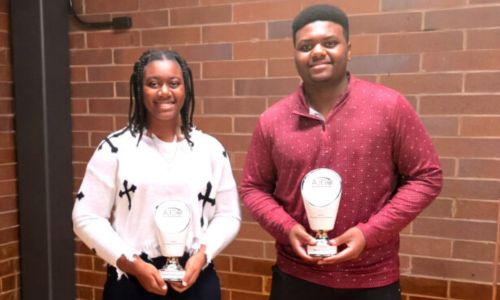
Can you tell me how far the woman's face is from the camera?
1.50m

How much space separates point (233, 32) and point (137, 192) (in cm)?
108

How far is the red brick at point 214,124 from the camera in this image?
7.84ft

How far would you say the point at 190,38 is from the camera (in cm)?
241

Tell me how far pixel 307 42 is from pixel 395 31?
78 cm

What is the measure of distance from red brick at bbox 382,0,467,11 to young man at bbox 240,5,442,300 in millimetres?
706

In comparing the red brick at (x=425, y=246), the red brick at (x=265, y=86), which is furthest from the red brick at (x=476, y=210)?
the red brick at (x=265, y=86)

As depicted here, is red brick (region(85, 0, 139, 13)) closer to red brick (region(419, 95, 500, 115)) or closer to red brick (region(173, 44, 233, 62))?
red brick (region(173, 44, 233, 62))

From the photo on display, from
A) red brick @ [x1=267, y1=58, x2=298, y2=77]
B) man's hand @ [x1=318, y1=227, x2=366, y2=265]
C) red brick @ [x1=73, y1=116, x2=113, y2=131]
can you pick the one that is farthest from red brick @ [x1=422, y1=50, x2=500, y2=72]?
A: red brick @ [x1=73, y1=116, x2=113, y2=131]

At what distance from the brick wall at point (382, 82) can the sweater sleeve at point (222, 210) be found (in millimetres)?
748

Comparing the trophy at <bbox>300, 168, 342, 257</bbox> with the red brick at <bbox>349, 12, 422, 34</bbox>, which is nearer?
the trophy at <bbox>300, 168, 342, 257</bbox>

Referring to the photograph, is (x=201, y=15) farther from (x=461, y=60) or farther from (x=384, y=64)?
(x=461, y=60)

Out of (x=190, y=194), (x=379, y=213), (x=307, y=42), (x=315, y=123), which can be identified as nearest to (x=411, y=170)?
(x=379, y=213)

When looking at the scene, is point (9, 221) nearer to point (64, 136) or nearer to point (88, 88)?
point (64, 136)

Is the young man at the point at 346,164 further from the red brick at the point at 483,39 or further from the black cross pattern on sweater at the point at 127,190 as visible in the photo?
the red brick at the point at 483,39
